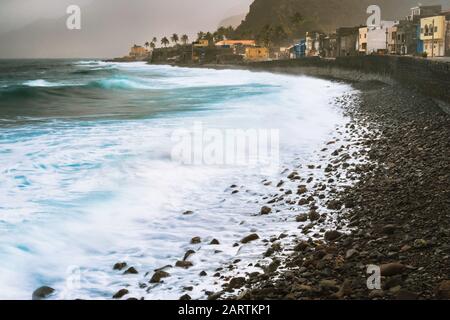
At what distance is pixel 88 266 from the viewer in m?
6.23

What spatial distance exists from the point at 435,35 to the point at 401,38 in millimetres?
10232

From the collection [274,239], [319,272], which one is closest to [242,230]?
[274,239]

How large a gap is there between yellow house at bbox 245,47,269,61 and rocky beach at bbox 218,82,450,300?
104 m

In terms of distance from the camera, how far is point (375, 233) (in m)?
5.88

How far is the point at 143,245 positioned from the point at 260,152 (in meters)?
6.69

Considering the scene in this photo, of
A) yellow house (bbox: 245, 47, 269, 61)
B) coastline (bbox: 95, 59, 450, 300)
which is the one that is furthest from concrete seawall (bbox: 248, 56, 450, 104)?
yellow house (bbox: 245, 47, 269, 61)

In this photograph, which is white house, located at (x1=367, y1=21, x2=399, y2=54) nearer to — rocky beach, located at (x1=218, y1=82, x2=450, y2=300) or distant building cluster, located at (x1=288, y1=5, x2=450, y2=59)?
distant building cluster, located at (x1=288, y1=5, x2=450, y2=59)

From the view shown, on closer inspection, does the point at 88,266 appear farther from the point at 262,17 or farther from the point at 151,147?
the point at 262,17

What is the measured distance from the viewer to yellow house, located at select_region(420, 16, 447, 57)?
43500 mm

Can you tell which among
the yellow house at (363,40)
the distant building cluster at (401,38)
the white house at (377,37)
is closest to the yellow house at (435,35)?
the distant building cluster at (401,38)

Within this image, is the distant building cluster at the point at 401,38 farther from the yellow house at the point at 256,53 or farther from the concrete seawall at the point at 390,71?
the yellow house at the point at 256,53

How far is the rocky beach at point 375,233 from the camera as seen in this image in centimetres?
456

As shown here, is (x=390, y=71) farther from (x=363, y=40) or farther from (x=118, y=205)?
(x=363, y=40)

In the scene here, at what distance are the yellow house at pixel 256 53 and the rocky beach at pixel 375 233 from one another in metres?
104
